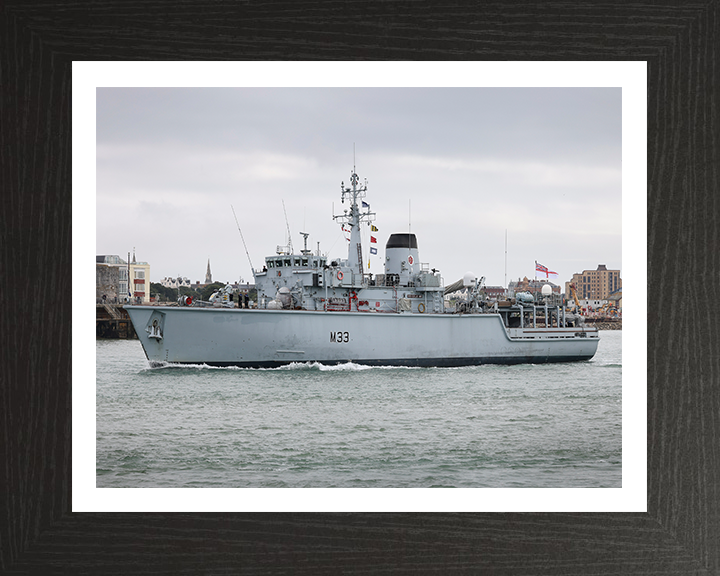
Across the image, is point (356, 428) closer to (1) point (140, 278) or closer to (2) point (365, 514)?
(2) point (365, 514)

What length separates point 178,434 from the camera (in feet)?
22.4

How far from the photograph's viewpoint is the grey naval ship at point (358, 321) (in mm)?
11102

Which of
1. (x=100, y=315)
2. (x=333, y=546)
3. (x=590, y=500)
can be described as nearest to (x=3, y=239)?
(x=333, y=546)

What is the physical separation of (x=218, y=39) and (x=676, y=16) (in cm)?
237

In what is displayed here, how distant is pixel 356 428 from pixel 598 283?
21.5 ft

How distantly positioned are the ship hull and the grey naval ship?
0.02m

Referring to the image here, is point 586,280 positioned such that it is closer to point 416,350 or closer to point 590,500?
point 416,350

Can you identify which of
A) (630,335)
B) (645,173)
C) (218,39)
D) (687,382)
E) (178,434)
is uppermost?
(218,39)

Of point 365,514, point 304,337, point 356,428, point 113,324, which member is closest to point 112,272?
point 304,337

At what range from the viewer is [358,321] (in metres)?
11.7

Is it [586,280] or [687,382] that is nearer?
[687,382]

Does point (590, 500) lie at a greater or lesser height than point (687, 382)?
lesser

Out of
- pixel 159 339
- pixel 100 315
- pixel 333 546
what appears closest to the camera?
pixel 333 546

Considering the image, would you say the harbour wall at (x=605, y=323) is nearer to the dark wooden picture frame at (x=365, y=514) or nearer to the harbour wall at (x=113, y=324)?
the dark wooden picture frame at (x=365, y=514)
